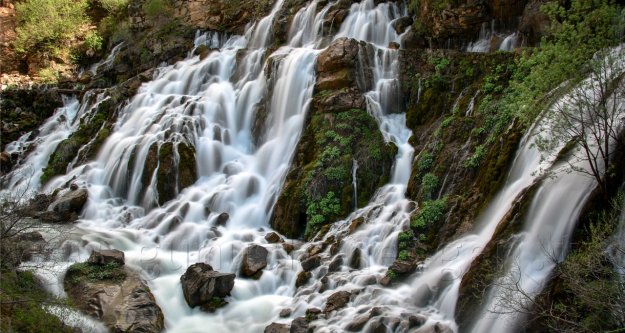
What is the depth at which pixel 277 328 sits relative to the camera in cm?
1141

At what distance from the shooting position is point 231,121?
2136cm

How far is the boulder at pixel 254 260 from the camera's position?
13969 mm

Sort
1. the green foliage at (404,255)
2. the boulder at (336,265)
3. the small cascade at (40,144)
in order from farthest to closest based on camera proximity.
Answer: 1. the small cascade at (40,144)
2. the boulder at (336,265)
3. the green foliage at (404,255)

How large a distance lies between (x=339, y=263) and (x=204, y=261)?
3.77 m

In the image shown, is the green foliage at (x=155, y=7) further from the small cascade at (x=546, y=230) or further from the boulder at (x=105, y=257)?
the small cascade at (x=546, y=230)

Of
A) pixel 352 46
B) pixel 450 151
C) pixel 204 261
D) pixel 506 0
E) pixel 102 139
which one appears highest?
pixel 506 0

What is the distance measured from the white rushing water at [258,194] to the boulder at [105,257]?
2.13 ft

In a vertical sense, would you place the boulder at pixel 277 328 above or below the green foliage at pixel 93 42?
below

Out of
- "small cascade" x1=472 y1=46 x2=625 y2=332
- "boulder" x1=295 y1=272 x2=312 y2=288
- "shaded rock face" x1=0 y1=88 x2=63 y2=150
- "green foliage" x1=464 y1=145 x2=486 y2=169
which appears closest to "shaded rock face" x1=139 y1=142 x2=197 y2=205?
"boulder" x1=295 y1=272 x2=312 y2=288

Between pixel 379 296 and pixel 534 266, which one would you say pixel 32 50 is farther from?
pixel 534 266

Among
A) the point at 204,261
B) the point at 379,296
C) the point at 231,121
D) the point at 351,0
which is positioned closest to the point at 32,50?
the point at 231,121

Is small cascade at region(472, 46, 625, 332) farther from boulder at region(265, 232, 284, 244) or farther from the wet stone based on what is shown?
boulder at region(265, 232, 284, 244)

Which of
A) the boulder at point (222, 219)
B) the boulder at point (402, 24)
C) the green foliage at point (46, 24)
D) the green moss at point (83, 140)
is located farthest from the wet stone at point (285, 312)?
the green foliage at point (46, 24)

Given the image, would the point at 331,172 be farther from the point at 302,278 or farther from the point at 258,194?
the point at 302,278
